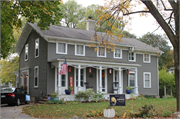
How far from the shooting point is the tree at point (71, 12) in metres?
40.2

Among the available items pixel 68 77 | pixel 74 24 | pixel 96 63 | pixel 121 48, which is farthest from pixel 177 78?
pixel 74 24

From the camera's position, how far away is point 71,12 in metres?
41.1

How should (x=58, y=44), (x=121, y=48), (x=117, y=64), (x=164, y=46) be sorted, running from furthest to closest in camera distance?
(x=164, y=46)
(x=121, y=48)
(x=117, y=64)
(x=58, y=44)

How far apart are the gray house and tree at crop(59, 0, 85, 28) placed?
15.0m

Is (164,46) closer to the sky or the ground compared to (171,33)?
closer to the sky

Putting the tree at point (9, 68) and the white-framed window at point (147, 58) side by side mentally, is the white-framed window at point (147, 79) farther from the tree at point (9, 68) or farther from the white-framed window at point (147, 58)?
the tree at point (9, 68)

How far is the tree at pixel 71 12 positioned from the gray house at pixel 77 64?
15.0 m

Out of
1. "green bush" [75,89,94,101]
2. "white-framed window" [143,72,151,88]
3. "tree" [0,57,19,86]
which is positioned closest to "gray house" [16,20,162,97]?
"white-framed window" [143,72,151,88]

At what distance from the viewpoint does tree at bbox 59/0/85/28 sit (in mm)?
40156

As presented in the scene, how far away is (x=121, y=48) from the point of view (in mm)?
22688

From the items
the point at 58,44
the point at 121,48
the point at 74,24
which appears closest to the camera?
the point at 58,44

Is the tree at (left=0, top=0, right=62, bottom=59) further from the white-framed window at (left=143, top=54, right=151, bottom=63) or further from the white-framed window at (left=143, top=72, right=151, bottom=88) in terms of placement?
the white-framed window at (left=143, top=72, right=151, bottom=88)

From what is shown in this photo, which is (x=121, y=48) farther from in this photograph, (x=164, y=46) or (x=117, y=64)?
(x=164, y=46)

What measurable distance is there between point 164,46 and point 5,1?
31.7m
